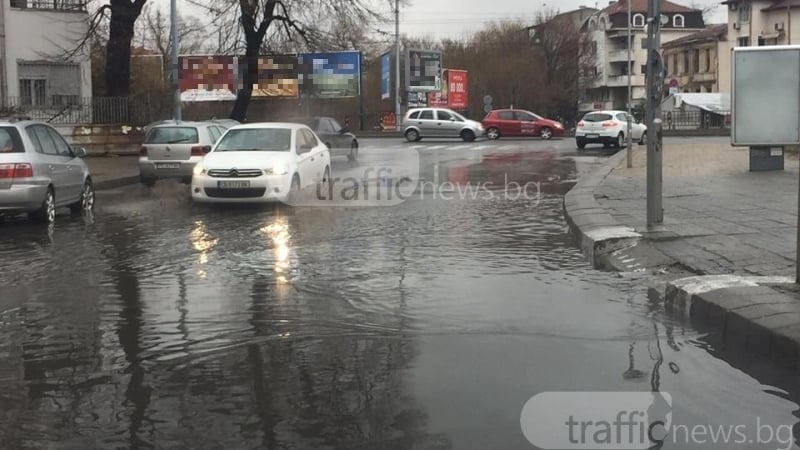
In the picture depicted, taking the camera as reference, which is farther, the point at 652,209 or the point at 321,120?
the point at 321,120

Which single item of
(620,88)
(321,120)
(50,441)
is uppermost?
(620,88)

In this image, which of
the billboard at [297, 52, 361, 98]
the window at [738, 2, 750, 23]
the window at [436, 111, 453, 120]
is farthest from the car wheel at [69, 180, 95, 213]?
the window at [738, 2, 750, 23]

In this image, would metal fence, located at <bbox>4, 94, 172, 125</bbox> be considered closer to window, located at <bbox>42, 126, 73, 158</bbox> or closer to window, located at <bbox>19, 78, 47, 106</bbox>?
window, located at <bbox>19, 78, 47, 106</bbox>

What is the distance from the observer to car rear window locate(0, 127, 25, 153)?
12.2m

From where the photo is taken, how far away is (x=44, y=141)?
43.1 ft

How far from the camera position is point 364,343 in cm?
595

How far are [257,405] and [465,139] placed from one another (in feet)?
125

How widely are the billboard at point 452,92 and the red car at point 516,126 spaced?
20.3 m

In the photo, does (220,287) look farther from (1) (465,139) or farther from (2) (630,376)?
(1) (465,139)

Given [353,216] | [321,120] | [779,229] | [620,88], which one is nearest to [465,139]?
[321,120]

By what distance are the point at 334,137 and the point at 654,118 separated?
63.0 ft

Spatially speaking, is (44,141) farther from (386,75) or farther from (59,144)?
(386,75)

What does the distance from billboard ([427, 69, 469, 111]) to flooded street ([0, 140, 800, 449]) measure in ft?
178

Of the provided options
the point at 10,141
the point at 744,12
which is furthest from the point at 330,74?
the point at 744,12
